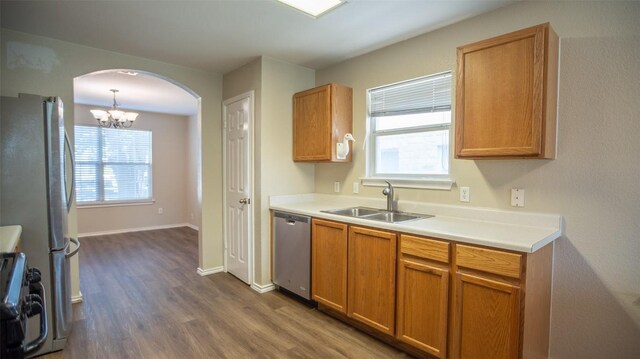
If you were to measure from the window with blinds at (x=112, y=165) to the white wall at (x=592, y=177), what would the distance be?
6.50 m

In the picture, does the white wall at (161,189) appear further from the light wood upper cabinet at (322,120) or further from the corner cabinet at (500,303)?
the corner cabinet at (500,303)

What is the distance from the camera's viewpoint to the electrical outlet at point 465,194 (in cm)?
246

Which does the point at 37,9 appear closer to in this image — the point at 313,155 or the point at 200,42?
the point at 200,42

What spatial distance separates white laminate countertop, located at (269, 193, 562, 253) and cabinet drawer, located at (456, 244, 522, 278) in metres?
0.04

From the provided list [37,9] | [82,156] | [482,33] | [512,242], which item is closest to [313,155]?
[482,33]

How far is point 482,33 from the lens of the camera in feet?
7.75

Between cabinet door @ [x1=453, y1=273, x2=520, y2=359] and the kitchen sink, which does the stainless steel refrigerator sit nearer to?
the kitchen sink

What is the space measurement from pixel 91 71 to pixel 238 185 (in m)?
1.76

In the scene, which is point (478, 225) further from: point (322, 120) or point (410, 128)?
point (322, 120)

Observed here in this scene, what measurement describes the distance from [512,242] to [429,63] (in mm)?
1616

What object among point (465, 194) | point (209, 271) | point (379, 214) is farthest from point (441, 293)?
point (209, 271)

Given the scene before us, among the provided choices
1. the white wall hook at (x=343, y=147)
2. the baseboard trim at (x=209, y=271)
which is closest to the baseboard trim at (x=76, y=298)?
the baseboard trim at (x=209, y=271)

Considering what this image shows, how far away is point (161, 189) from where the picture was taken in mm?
6840

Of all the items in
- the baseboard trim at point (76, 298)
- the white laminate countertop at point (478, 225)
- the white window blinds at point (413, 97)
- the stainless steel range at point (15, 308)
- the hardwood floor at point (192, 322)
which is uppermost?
the white window blinds at point (413, 97)
